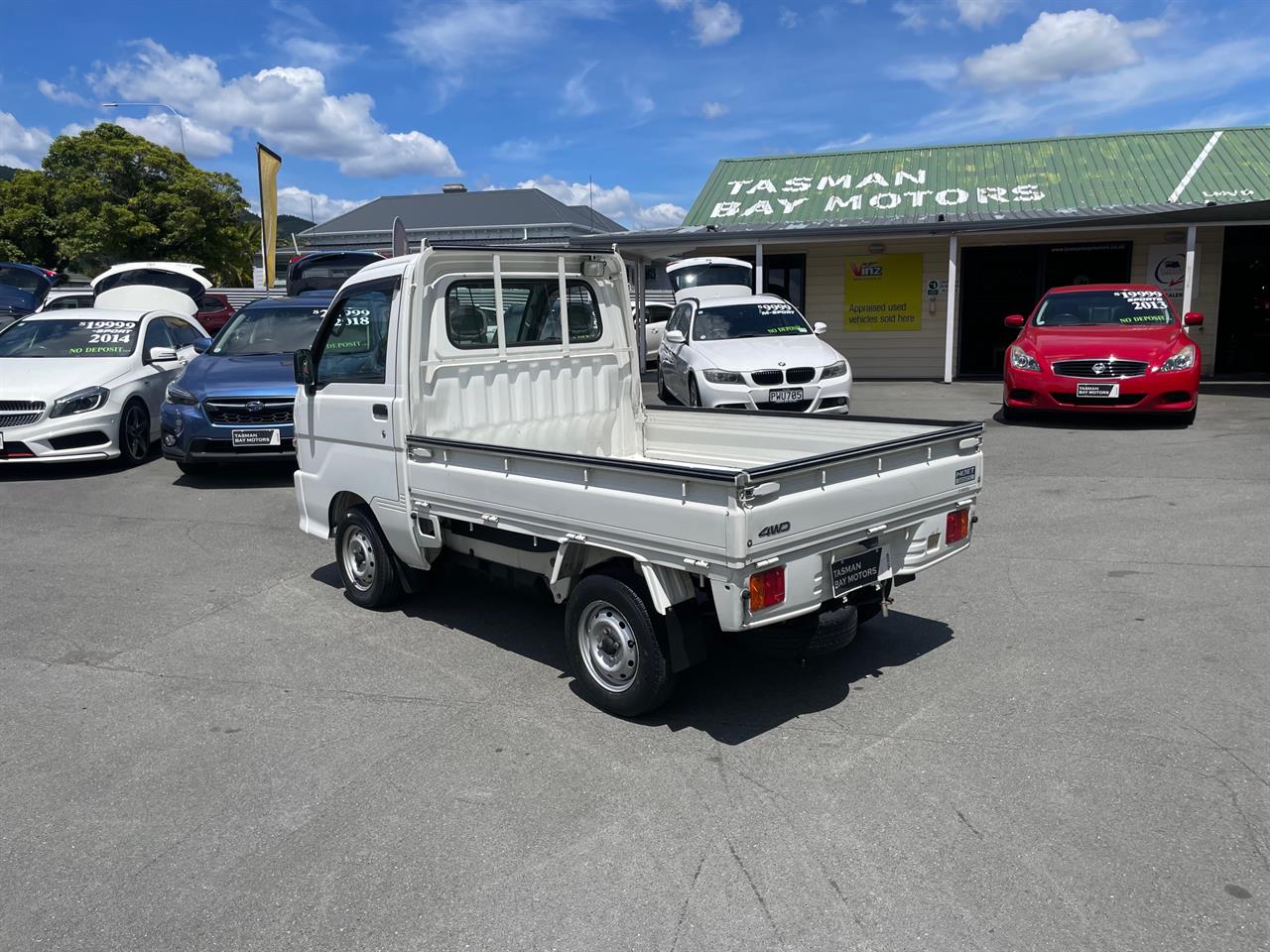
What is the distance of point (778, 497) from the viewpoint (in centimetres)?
388

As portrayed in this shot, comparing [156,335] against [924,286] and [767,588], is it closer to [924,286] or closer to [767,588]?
[767,588]

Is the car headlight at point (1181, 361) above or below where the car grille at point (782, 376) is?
above

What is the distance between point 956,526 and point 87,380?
31.5ft

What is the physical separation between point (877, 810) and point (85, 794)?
9.94 ft

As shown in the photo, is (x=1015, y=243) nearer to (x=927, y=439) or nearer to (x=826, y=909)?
(x=927, y=439)

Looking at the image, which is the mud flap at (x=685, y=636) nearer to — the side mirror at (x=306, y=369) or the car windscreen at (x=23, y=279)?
the side mirror at (x=306, y=369)

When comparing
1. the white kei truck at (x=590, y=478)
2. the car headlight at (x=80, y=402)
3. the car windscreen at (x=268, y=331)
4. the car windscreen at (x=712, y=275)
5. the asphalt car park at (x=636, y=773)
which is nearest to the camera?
the asphalt car park at (x=636, y=773)

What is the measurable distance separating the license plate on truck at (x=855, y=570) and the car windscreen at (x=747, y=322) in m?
9.27

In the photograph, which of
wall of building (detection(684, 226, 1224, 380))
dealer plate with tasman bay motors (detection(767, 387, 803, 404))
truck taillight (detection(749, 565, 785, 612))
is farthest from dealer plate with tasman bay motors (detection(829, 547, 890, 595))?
wall of building (detection(684, 226, 1224, 380))

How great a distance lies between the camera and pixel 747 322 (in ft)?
45.0

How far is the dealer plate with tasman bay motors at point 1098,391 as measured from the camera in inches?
451

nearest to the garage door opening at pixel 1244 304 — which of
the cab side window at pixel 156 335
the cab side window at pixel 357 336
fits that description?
the cab side window at pixel 156 335

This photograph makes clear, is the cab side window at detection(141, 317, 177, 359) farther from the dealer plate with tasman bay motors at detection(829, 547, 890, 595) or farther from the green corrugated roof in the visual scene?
the green corrugated roof

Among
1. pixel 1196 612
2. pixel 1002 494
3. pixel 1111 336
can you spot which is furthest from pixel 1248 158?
pixel 1196 612
